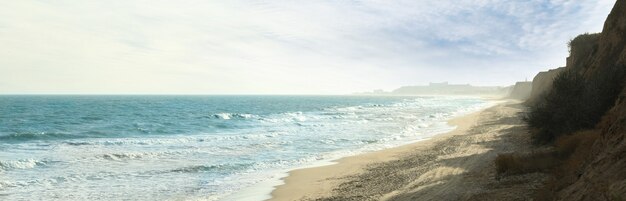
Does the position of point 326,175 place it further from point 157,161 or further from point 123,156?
point 123,156

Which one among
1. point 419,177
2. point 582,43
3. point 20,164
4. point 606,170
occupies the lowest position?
point 20,164

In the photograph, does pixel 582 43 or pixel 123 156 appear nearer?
pixel 123 156

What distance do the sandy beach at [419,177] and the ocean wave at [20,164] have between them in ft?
40.9

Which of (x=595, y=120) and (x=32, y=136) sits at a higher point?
(x=595, y=120)

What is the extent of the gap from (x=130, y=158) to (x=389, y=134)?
1883cm

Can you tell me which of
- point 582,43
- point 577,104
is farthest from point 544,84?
point 577,104

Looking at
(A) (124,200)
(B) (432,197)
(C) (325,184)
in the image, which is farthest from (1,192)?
(B) (432,197)

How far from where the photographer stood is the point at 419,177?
1472 centimetres

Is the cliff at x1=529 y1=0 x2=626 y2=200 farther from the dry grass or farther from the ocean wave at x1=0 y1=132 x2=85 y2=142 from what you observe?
the ocean wave at x1=0 y1=132 x2=85 y2=142

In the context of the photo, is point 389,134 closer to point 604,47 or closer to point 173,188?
point 604,47

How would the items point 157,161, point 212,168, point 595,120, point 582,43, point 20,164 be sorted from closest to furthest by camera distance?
1. point 595,120
2. point 212,168
3. point 20,164
4. point 157,161
5. point 582,43

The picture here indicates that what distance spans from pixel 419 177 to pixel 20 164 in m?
18.5

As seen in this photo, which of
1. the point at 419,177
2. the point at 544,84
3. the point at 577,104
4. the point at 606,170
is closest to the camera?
the point at 606,170

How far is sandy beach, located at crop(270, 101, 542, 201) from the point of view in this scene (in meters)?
11.3
